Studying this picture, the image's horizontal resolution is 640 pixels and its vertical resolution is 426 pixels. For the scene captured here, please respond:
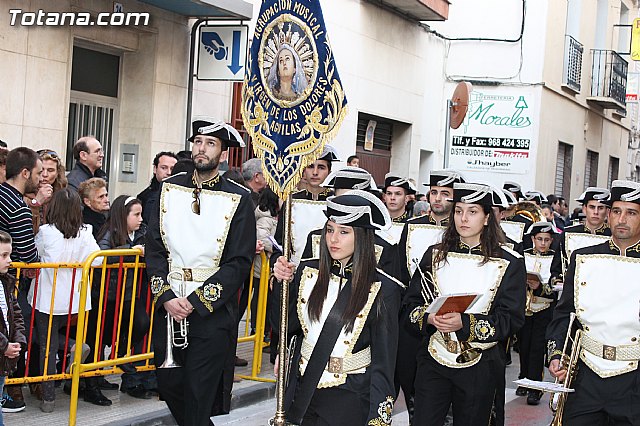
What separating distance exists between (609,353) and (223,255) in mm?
2498

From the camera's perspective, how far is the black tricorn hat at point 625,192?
20.2ft

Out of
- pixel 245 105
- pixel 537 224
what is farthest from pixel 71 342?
pixel 537 224

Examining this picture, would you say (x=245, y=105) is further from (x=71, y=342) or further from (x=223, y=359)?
(x=71, y=342)

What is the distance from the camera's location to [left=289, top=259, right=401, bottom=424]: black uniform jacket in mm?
5172

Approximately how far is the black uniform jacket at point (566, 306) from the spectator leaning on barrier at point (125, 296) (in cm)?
338

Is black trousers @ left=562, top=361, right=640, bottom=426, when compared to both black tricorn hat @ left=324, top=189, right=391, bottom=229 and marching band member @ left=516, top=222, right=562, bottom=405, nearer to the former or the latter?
black tricorn hat @ left=324, top=189, right=391, bottom=229

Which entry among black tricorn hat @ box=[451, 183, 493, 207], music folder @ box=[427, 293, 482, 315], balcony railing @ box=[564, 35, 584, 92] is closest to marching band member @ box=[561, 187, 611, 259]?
black tricorn hat @ box=[451, 183, 493, 207]

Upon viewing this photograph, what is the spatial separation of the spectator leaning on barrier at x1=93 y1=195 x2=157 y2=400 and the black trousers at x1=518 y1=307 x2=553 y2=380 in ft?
13.4

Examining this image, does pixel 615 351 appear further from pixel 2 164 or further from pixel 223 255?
pixel 2 164

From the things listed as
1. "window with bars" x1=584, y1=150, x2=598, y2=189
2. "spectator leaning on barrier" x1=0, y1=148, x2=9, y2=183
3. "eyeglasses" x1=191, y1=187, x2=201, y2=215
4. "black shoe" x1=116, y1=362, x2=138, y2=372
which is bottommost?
"black shoe" x1=116, y1=362, x2=138, y2=372

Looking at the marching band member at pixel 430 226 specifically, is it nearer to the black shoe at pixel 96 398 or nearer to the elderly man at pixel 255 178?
the black shoe at pixel 96 398

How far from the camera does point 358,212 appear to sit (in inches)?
211

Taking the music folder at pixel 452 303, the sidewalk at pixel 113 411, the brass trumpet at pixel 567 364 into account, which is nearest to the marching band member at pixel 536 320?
the sidewalk at pixel 113 411

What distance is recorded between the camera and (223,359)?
6715 mm
